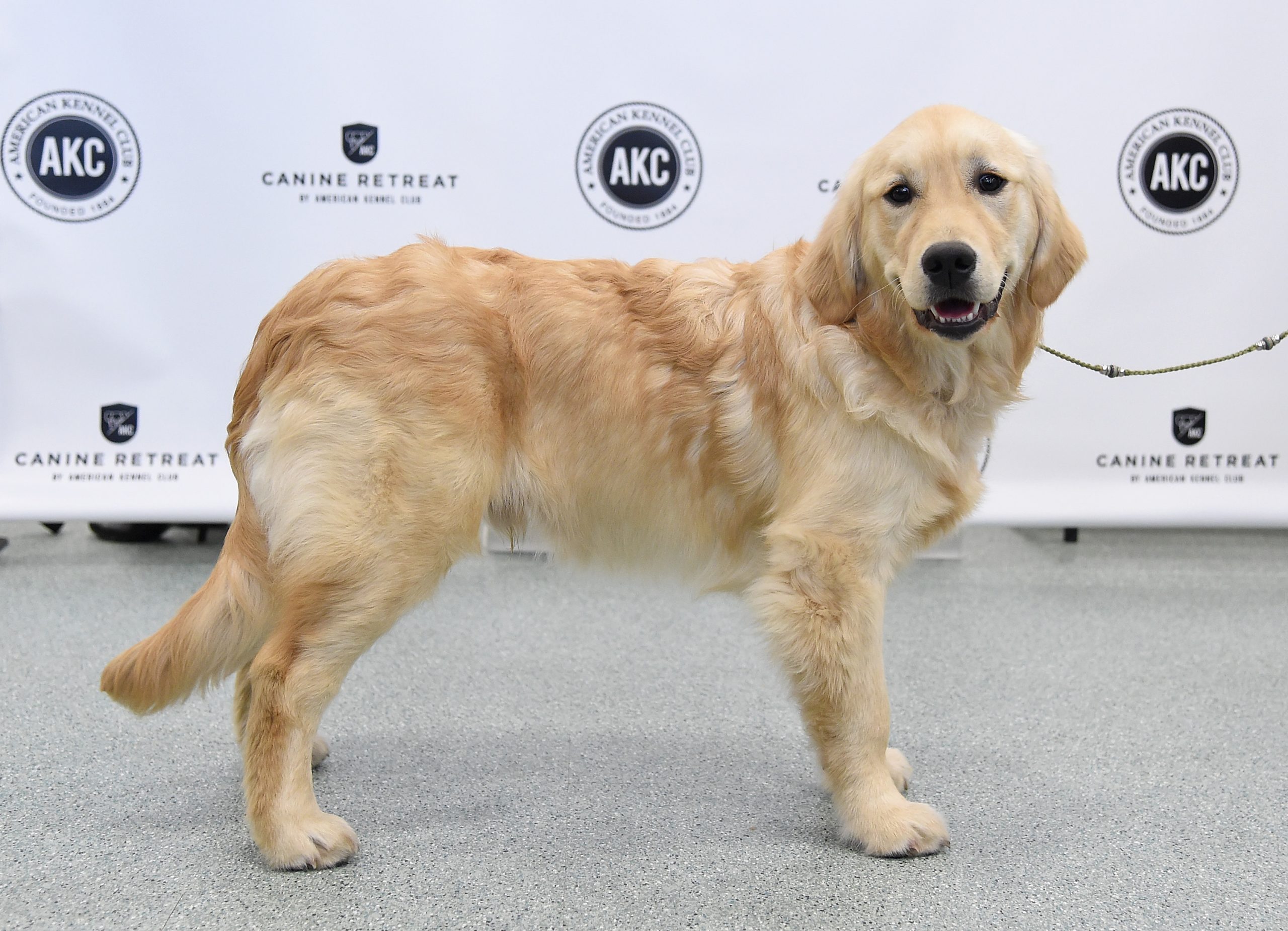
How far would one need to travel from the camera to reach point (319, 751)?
209 centimetres

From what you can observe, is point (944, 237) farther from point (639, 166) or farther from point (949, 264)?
point (639, 166)

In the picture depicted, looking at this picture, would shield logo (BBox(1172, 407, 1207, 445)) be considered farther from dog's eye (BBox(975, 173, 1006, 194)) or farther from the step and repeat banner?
dog's eye (BBox(975, 173, 1006, 194))

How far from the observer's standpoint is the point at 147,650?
69.6 inches

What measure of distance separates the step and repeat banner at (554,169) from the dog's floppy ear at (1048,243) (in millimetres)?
1597

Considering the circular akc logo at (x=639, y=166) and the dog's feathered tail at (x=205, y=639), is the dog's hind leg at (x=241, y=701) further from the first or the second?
the circular akc logo at (x=639, y=166)

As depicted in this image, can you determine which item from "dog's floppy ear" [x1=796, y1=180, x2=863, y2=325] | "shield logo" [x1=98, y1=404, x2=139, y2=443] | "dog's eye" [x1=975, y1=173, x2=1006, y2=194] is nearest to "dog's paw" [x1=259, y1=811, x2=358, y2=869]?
"dog's floppy ear" [x1=796, y1=180, x2=863, y2=325]

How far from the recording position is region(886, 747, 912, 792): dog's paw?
1.98m

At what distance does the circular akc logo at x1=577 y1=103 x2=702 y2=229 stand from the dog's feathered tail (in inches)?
82.8

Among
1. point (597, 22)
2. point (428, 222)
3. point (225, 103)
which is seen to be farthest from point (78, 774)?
point (597, 22)

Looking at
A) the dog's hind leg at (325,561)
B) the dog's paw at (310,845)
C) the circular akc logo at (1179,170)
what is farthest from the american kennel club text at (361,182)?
the circular akc logo at (1179,170)

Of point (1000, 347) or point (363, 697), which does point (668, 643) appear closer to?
point (363, 697)

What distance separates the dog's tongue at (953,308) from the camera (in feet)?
5.44

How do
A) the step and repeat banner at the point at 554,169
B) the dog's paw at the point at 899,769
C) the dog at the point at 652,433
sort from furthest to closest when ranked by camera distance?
1. the step and repeat banner at the point at 554,169
2. the dog's paw at the point at 899,769
3. the dog at the point at 652,433

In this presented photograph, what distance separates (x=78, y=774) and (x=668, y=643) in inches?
62.9
